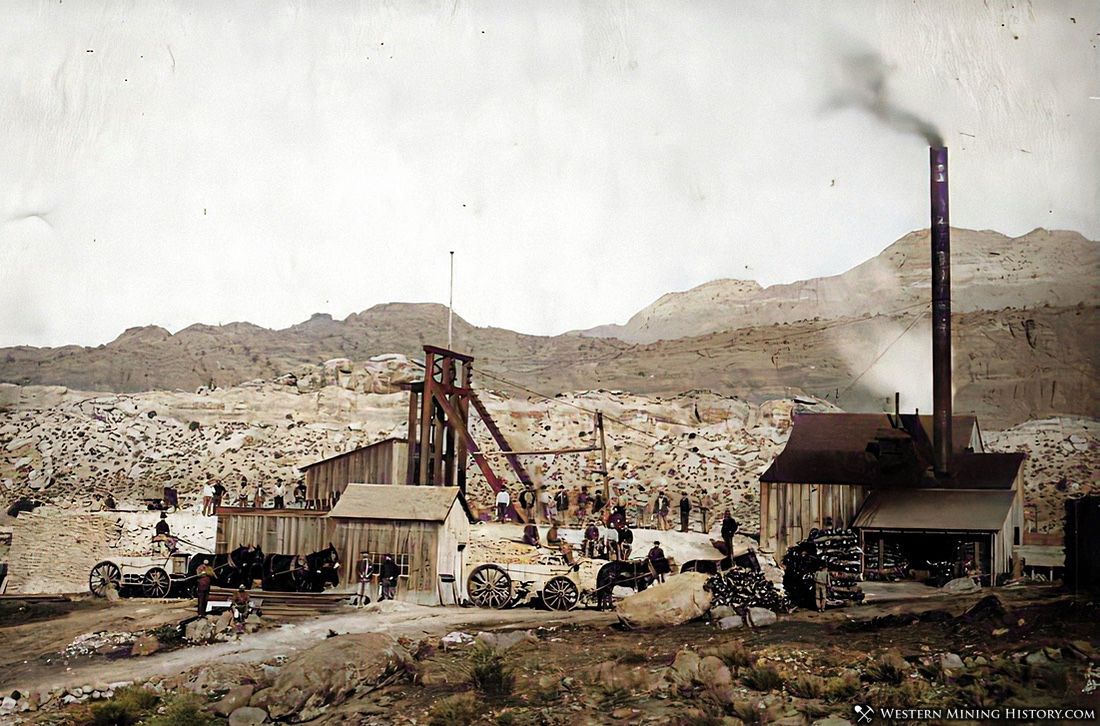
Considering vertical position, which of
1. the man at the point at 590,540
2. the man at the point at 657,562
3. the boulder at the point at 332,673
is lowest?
the boulder at the point at 332,673

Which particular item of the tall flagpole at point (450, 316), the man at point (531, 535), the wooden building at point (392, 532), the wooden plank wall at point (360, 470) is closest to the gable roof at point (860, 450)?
the man at point (531, 535)

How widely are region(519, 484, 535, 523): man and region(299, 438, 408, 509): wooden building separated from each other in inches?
38.5

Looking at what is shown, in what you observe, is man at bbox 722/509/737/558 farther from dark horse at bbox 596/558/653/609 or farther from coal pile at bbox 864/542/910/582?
coal pile at bbox 864/542/910/582

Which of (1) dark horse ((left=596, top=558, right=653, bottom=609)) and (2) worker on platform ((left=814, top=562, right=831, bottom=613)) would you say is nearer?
(2) worker on platform ((left=814, top=562, right=831, bottom=613))

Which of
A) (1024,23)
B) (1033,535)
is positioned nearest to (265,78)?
(1024,23)

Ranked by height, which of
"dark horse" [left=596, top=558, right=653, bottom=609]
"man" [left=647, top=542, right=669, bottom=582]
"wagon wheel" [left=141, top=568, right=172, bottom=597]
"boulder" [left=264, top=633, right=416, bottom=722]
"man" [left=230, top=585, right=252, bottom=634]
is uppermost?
"man" [left=647, top=542, right=669, bottom=582]

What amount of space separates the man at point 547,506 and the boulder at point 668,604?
3.28ft

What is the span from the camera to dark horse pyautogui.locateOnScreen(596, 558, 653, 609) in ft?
27.9

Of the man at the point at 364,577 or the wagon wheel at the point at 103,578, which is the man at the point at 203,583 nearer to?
the wagon wheel at the point at 103,578

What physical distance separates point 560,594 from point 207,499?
310cm

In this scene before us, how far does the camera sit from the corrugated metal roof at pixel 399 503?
28.1 feet

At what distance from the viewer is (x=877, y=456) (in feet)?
27.4

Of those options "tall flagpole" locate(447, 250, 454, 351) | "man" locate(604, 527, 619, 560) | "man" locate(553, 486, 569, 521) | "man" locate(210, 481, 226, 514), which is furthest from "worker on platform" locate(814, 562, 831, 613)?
"man" locate(210, 481, 226, 514)

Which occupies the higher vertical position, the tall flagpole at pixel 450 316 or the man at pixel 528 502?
the tall flagpole at pixel 450 316
